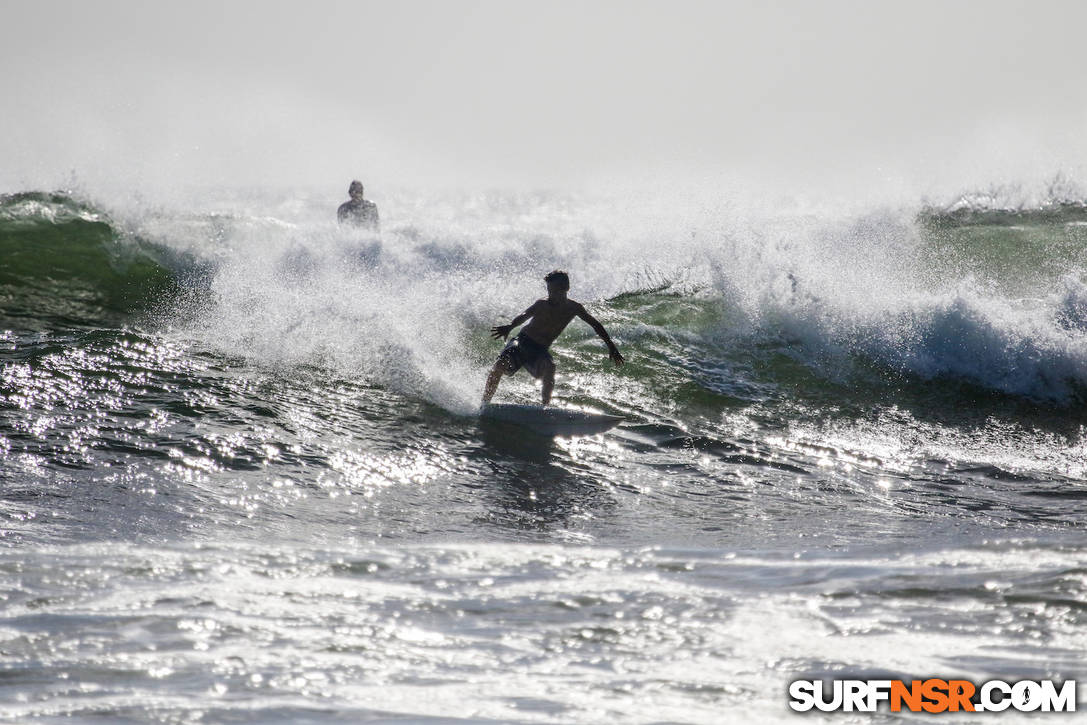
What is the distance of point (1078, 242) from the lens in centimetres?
A: 1385

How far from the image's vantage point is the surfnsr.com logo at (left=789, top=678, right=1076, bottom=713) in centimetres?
325

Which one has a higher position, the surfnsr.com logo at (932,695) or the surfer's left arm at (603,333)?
the surfer's left arm at (603,333)

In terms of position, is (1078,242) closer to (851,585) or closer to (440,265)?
(440,265)

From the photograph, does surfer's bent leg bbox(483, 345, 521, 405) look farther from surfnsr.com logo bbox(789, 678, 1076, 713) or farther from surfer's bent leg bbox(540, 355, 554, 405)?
surfnsr.com logo bbox(789, 678, 1076, 713)

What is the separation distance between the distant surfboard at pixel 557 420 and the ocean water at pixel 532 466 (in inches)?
4.8

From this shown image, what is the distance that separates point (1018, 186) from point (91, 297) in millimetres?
14212

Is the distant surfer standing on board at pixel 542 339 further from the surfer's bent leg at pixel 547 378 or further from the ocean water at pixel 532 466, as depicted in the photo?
the ocean water at pixel 532 466

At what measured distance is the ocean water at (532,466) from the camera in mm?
3574

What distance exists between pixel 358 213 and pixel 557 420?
701 cm

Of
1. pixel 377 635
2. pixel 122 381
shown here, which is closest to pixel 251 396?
pixel 122 381

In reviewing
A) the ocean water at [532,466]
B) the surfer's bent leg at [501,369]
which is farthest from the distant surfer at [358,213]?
the surfer's bent leg at [501,369]

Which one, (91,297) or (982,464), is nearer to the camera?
(982,464)

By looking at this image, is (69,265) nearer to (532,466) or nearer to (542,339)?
(542,339)

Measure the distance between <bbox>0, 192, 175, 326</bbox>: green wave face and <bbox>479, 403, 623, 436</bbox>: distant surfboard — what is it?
17.1 ft
